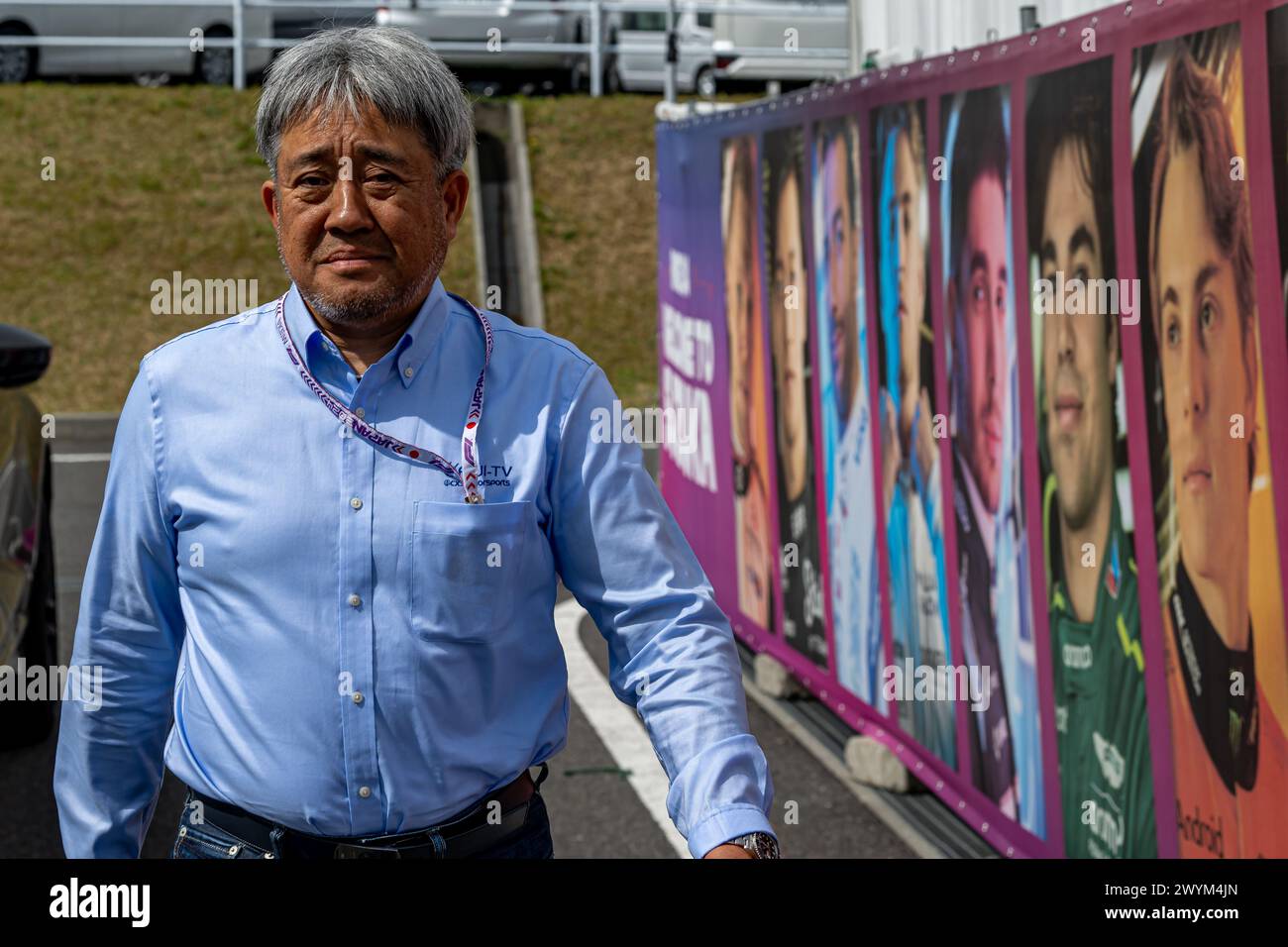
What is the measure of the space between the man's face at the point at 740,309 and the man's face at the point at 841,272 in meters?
0.98

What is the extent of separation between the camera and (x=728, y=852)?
2.19 metres

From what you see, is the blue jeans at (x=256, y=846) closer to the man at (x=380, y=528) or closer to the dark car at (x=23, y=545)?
the man at (x=380, y=528)

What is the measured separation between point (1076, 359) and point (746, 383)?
3242 millimetres

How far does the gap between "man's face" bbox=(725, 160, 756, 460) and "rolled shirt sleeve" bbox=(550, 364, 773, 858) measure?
5102 mm

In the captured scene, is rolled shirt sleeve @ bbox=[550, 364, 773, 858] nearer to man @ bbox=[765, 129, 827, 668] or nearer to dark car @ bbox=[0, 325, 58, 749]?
dark car @ bbox=[0, 325, 58, 749]

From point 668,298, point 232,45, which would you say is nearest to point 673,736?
point 668,298

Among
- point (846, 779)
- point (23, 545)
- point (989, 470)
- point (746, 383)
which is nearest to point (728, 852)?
point (989, 470)

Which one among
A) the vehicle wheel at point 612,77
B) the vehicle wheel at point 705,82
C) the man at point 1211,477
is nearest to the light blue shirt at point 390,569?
the man at point 1211,477

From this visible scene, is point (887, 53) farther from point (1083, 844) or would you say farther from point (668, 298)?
point (1083, 844)

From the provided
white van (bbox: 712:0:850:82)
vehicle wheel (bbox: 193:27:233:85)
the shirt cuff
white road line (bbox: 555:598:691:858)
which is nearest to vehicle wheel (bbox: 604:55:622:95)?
white van (bbox: 712:0:850:82)

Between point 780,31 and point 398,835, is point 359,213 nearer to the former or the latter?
point 398,835

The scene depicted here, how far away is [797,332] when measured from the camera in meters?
6.98

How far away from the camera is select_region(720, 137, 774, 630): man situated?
7500 millimetres
